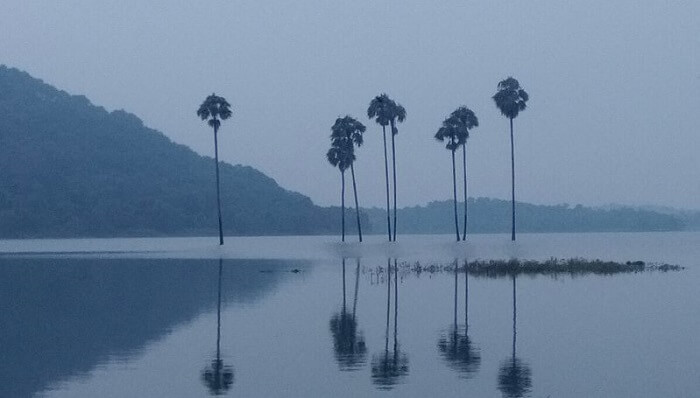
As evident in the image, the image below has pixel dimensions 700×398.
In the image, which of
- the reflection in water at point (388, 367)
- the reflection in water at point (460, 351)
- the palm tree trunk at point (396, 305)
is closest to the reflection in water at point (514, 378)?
the reflection in water at point (460, 351)

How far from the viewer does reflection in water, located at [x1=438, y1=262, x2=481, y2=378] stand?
20453 mm

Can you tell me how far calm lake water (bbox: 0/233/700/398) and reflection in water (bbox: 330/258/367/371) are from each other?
6 centimetres

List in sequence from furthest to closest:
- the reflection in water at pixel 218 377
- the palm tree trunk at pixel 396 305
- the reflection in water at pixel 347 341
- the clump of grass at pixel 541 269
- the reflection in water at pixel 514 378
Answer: the clump of grass at pixel 541 269
the palm tree trunk at pixel 396 305
the reflection in water at pixel 347 341
the reflection in water at pixel 218 377
the reflection in water at pixel 514 378

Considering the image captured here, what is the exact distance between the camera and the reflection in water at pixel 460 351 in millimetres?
20453

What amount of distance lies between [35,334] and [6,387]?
8420 mm

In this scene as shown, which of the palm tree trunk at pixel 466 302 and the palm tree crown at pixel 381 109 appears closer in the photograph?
the palm tree trunk at pixel 466 302

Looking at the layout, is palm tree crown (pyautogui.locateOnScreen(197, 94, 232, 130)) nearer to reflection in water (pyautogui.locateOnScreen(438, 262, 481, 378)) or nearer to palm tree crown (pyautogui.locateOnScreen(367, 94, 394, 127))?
palm tree crown (pyautogui.locateOnScreen(367, 94, 394, 127))

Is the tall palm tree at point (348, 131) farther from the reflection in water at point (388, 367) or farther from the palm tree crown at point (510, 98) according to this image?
the reflection in water at point (388, 367)

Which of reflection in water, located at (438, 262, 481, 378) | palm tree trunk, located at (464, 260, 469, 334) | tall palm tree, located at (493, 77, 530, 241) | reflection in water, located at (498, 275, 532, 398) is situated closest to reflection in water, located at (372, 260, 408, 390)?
reflection in water, located at (438, 262, 481, 378)

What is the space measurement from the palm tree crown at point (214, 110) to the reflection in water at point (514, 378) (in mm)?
72598

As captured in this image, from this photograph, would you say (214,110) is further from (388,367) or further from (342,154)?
(388,367)

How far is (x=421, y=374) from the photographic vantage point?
1964 centimetres

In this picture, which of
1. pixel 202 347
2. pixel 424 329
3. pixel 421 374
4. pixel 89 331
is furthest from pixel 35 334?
pixel 421 374

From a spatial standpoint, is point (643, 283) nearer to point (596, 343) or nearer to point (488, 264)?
point (488, 264)
